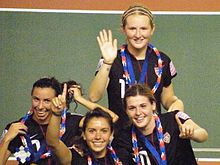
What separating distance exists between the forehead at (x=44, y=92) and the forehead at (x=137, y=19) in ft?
2.03

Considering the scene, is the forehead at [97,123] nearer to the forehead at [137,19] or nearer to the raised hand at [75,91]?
the raised hand at [75,91]

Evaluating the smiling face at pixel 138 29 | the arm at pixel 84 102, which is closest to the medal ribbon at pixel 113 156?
the arm at pixel 84 102

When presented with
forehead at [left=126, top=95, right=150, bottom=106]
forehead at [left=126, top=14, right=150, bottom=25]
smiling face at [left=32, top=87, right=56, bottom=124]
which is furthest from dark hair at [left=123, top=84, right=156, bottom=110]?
smiling face at [left=32, top=87, right=56, bottom=124]

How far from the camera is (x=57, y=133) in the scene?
3.17 m

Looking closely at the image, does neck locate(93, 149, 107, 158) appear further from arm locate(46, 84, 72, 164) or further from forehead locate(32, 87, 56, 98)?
forehead locate(32, 87, 56, 98)

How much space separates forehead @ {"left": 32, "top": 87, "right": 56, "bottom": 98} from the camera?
142 inches

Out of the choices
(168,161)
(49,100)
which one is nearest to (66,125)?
(49,100)

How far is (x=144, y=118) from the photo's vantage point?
330cm

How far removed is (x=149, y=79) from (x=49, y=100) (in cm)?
61

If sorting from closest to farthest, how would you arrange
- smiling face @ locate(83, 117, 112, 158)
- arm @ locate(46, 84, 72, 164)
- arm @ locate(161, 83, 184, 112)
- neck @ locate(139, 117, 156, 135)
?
arm @ locate(46, 84, 72, 164) → smiling face @ locate(83, 117, 112, 158) → neck @ locate(139, 117, 156, 135) → arm @ locate(161, 83, 184, 112)

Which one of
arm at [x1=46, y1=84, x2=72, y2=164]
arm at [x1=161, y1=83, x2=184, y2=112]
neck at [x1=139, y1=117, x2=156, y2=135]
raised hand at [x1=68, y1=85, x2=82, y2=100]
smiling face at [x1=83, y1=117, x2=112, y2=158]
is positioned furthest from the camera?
arm at [x1=161, y1=83, x2=184, y2=112]

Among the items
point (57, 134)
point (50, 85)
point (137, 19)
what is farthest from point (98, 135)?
point (137, 19)

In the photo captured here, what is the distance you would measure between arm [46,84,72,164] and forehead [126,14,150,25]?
0.59 meters

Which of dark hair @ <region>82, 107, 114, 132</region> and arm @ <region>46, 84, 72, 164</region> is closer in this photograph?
arm @ <region>46, 84, 72, 164</region>
